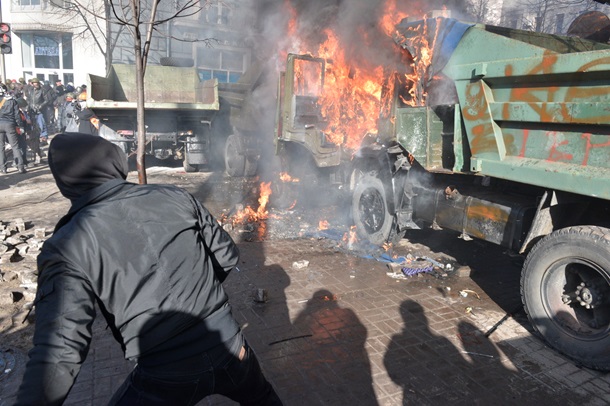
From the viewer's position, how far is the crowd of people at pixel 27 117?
35.2 feet

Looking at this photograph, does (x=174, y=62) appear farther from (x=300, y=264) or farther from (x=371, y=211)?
(x=300, y=264)

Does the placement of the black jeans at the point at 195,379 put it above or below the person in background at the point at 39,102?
below

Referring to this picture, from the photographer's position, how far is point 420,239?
695 cm

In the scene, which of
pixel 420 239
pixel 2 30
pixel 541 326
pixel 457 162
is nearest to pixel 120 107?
pixel 2 30

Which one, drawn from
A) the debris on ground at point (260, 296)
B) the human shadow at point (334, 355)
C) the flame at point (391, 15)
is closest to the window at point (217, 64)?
the flame at point (391, 15)

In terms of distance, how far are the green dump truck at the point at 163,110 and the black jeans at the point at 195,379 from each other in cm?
942

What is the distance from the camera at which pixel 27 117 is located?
1227cm

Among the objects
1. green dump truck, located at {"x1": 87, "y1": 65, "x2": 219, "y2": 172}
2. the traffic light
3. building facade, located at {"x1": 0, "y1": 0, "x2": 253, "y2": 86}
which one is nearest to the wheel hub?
green dump truck, located at {"x1": 87, "y1": 65, "x2": 219, "y2": 172}

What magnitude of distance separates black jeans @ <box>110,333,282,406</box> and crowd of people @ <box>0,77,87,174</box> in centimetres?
1116

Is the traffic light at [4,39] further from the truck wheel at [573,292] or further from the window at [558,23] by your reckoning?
the window at [558,23]

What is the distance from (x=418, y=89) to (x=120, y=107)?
748cm

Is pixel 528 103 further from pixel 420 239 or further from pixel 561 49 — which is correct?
pixel 420 239

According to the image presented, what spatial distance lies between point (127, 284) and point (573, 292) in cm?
374

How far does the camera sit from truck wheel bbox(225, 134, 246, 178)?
11242mm
